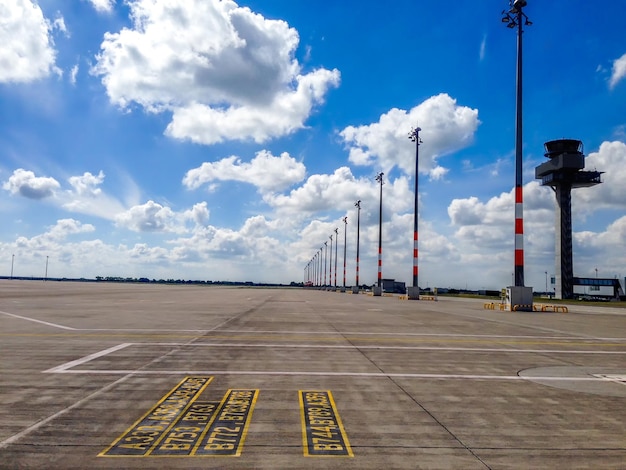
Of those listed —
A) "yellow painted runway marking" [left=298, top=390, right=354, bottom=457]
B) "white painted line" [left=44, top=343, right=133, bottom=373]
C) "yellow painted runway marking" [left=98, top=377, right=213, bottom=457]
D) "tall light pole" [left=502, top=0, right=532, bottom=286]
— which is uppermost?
"tall light pole" [left=502, top=0, right=532, bottom=286]

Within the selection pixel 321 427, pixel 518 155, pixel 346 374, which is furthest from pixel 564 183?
pixel 321 427

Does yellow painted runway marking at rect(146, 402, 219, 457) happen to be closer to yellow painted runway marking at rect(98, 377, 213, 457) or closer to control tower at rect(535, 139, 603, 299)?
yellow painted runway marking at rect(98, 377, 213, 457)

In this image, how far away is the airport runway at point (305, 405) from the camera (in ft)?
21.0

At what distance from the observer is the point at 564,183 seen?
10212cm

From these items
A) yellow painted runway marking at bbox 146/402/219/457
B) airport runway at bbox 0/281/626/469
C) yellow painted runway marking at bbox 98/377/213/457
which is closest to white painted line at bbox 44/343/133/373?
airport runway at bbox 0/281/626/469

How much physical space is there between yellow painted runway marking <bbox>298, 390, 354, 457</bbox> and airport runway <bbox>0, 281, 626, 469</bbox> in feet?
0.10

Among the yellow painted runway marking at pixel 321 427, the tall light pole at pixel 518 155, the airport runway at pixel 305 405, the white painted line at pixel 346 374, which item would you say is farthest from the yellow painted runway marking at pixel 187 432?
the tall light pole at pixel 518 155

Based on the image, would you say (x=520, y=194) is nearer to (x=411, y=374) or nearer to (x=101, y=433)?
(x=411, y=374)

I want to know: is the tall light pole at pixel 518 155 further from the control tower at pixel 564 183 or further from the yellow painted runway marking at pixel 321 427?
the control tower at pixel 564 183

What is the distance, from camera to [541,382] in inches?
448

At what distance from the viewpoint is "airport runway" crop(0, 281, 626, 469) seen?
251 inches

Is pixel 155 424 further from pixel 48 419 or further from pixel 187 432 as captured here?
pixel 48 419

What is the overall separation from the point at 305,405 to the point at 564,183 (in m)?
107

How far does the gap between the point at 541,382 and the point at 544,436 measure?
4459mm
